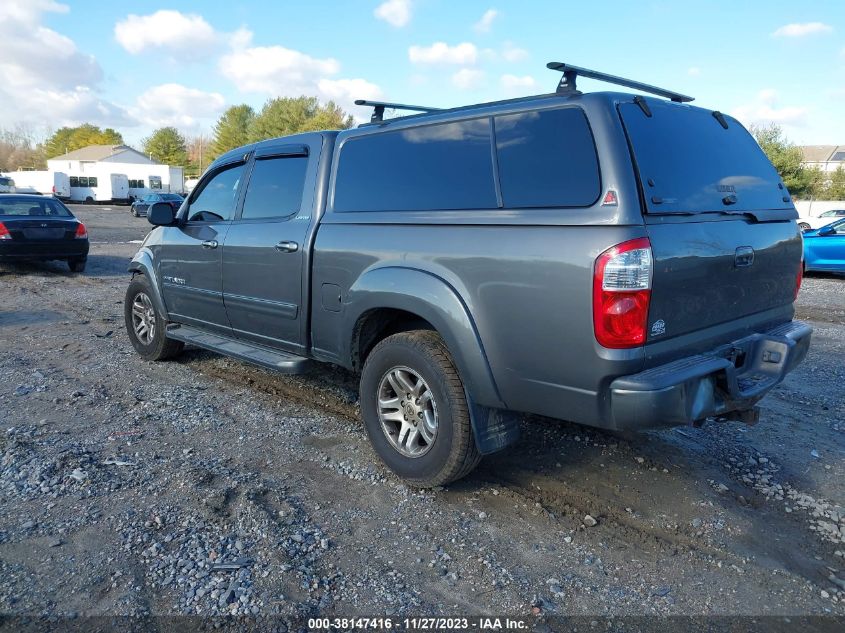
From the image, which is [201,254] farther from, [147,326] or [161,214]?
[147,326]

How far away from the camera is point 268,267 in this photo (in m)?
4.40

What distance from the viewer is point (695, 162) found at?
10.4 feet

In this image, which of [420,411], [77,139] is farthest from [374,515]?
[77,139]

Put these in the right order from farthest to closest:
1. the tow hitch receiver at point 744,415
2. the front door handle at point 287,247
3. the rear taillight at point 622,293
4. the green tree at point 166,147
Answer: the green tree at point 166,147 < the front door handle at point 287,247 < the tow hitch receiver at point 744,415 < the rear taillight at point 622,293

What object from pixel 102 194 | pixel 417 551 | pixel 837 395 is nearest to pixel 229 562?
pixel 417 551

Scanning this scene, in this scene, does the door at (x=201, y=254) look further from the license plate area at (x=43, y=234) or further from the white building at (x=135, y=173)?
the white building at (x=135, y=173)

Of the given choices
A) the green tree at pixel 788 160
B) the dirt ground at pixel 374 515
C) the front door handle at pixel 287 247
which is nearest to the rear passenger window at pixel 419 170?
the front door handle at pixel 287 247

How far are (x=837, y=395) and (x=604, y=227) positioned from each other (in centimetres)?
390

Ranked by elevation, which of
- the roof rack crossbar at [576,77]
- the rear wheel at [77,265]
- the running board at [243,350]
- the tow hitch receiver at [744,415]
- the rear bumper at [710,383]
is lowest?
the rear wheel at [77,265]

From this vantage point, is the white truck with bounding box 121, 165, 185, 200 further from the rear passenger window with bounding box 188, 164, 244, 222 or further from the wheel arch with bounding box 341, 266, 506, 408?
the wheel arch with bounding box 341, 266, 506, 408

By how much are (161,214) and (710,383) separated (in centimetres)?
Result: 438

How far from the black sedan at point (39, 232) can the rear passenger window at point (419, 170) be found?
10.1 meters

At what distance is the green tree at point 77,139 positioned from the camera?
95125mm

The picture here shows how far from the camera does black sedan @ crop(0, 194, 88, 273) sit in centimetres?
1148
